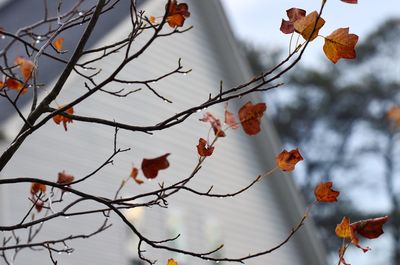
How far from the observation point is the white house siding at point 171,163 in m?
13.3

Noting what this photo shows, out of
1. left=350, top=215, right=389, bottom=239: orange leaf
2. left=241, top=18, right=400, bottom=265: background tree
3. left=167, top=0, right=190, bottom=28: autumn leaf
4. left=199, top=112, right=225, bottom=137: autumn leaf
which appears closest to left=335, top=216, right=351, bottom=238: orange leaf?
left=350, top=215, right=389, bottom=239: orange leaf

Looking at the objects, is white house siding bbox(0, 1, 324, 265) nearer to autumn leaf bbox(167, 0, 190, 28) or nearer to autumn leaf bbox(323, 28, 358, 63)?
autumn leaf bbox(167, 0, 190, 28)

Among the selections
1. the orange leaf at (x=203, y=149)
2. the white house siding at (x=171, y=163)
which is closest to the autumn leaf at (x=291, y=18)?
the orange leaf at (x=203, y=149)

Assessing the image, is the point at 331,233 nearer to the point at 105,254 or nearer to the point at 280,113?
the point at 280,113

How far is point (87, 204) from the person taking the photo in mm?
13773

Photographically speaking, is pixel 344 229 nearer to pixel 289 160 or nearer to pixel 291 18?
A: pixel 289 160

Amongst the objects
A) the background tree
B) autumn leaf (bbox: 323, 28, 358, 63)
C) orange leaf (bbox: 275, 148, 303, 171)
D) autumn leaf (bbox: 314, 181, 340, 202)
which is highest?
the background tree

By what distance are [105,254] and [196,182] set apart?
3.10m

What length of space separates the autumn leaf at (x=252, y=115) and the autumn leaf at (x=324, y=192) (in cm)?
29

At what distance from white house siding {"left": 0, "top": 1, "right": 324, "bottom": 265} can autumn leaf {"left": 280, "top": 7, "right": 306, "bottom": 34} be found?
9224mm

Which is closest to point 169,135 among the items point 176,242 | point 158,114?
point 158,114

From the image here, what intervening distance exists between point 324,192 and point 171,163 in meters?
12.4

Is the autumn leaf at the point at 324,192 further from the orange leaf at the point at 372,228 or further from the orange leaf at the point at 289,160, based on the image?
the orange leaf at the point at 372,228

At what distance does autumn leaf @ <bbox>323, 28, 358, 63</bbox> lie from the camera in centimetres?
308
